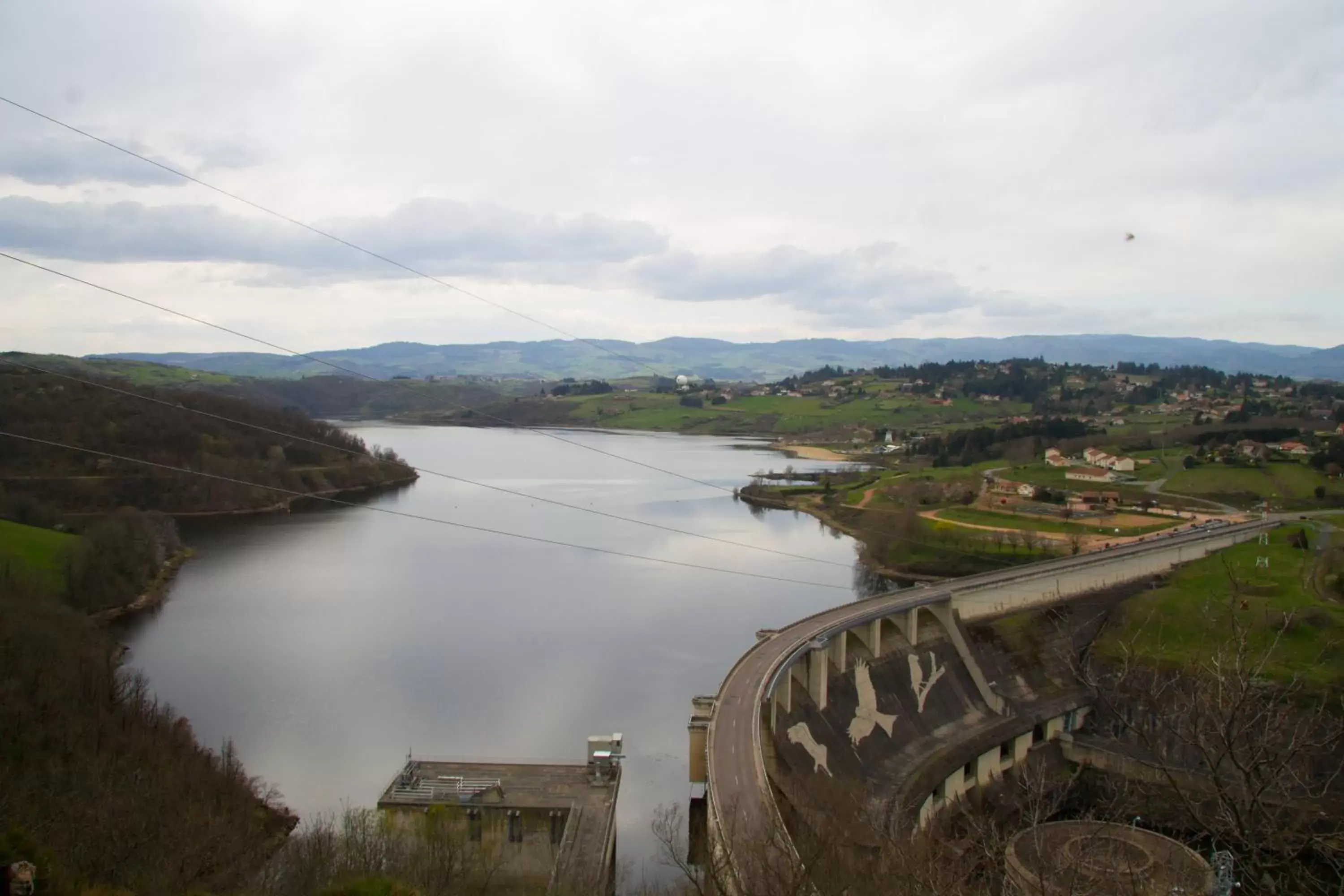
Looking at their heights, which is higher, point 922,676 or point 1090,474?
point 1090,474

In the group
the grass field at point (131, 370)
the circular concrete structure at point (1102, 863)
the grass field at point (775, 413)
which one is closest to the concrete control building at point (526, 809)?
the circular concrete structure at point (1102, 863)

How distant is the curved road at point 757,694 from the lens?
8547mm

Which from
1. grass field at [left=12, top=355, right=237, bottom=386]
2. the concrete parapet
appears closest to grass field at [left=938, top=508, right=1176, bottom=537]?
the concrete parapet

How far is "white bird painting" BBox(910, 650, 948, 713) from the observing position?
1423cm

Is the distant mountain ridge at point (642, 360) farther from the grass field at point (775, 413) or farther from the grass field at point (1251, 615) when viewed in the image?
the grass field at point (1251, 615)

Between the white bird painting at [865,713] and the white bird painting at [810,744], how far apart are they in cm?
86

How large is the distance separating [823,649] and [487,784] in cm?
475

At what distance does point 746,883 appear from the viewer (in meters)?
6.35

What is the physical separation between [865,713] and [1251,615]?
6850mm

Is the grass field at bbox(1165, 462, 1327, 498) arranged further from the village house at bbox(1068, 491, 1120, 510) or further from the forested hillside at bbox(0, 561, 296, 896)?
the forested hillside at bbox(0, 561, 296, 896)

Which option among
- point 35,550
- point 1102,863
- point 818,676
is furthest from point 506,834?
point 35,550

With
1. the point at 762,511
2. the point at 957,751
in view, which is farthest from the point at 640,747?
the point at 762,511

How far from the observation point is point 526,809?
10375 millimetres

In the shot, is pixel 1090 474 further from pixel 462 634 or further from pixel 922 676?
pixel 462 634
